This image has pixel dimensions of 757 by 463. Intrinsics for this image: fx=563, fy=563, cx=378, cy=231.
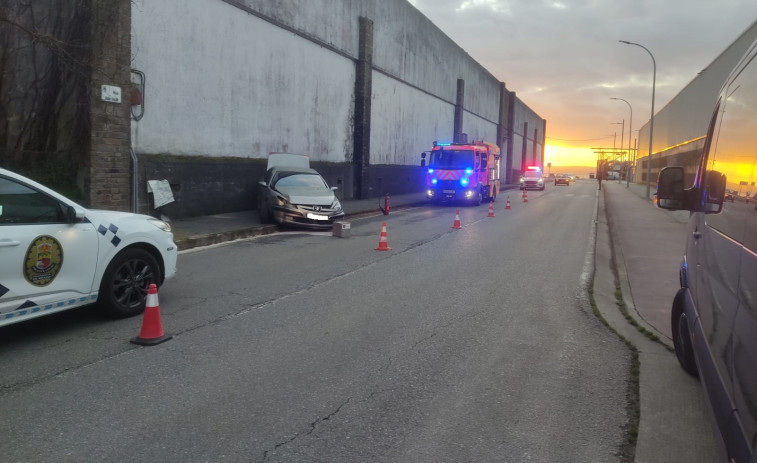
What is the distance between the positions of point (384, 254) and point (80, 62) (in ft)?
25.7

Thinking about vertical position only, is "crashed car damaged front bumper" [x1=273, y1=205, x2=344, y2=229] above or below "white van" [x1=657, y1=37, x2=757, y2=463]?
below

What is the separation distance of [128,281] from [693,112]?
42596 mm

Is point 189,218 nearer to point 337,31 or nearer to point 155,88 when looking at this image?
point 155,88

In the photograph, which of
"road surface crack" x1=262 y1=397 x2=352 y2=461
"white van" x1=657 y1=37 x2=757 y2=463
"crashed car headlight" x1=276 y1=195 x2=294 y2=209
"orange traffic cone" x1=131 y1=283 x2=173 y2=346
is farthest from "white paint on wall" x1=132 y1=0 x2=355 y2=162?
"white van" x1=657 y1=37 x2=757 y2=463

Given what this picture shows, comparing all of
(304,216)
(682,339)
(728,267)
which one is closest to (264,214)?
(304,216)

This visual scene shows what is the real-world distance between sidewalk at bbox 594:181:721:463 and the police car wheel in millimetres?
4969

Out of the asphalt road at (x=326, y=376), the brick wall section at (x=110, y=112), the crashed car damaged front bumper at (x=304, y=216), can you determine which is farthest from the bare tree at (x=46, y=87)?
the asphalt road at (x=326, y=376)

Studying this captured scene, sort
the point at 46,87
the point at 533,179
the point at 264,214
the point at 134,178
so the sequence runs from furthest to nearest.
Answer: the point at 533,179, the point at 264,214, the point at 134,178, the point at 46,87

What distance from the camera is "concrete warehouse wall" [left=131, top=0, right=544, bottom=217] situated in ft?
47.3

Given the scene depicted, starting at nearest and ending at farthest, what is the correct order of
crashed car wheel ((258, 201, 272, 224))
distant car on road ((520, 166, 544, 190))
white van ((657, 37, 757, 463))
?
white van ((657, 37, 757, 463)), crashed car wheel ((258, 201, 272, 224)), distant car on road ((520, 166, 544, 190))

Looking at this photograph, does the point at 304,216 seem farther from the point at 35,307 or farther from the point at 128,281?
the point at 35,307

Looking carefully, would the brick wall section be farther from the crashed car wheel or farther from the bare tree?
the crashed car wheel

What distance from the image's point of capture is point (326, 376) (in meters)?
4.56

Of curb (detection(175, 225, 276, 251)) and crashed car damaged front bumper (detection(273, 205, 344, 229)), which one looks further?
crashed car damaged front bumper (detection(273, 205, 344, 229))
